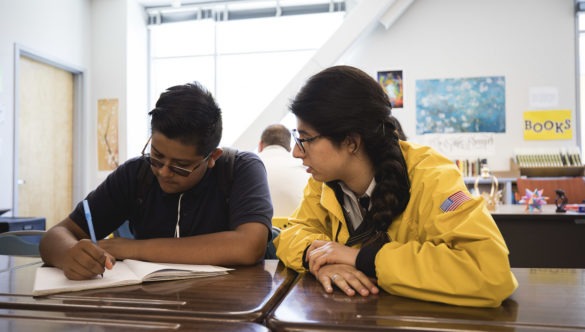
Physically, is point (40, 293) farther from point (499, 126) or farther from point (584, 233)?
point (499, 126)

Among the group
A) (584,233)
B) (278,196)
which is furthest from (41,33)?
(584,233)

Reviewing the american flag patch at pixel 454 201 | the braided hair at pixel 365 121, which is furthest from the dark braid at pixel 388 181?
the american flag patch at pixel 454 201

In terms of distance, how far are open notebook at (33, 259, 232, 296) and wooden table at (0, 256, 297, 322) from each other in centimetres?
2

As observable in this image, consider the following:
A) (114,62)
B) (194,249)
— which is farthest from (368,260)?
(114,62)

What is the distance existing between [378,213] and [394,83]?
4824 mm

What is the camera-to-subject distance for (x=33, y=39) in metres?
4.77

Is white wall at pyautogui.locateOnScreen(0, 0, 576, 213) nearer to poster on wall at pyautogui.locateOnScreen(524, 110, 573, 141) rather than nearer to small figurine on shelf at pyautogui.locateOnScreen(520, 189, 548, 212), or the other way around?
poster on wall at pyautogui.locateOnScreen(524, 110, 573, 141)

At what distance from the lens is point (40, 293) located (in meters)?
0.91

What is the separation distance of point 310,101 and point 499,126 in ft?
16.2

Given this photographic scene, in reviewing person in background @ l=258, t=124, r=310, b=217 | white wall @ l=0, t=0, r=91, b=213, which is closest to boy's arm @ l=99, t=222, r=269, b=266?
person in background @ l=258, t=124, r=310, b=217

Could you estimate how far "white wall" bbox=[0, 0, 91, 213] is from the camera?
4.38 m

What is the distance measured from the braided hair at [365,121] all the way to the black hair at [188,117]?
30 centimetres

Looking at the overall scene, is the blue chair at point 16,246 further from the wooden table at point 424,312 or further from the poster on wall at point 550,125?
the poster on wall at point 550,125

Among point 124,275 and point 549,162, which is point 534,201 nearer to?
point 549,162
